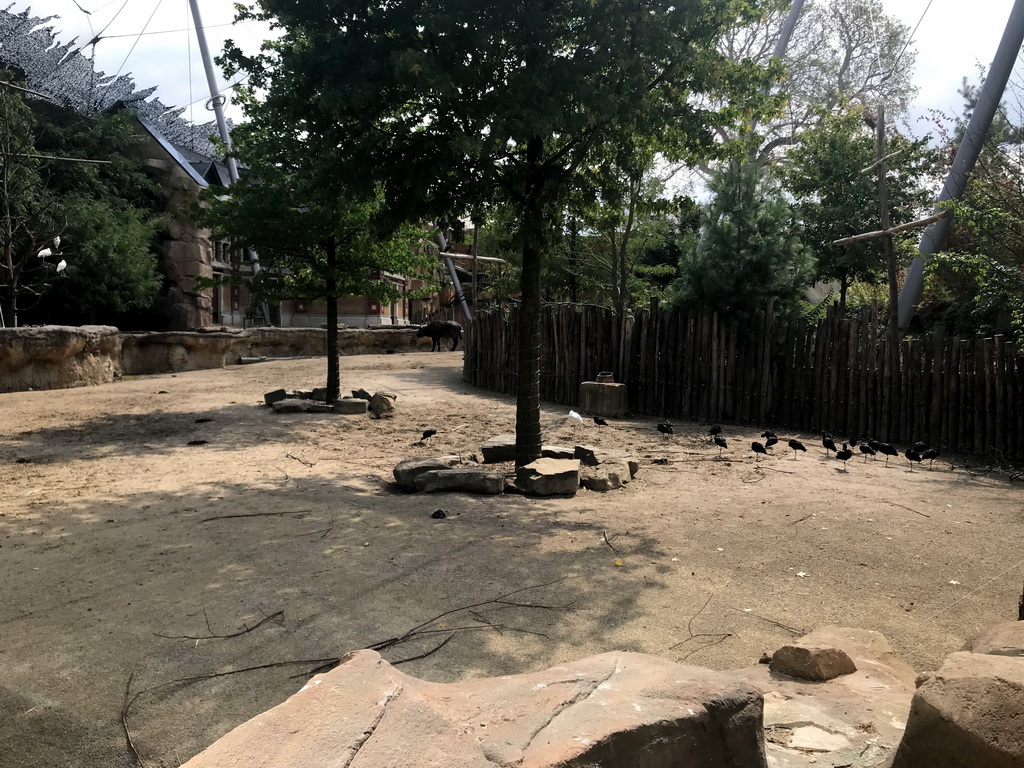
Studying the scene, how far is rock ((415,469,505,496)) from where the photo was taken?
21.7ft

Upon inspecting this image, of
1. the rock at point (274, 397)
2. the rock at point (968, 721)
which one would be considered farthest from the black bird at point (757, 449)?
the rock at point (274, 397)

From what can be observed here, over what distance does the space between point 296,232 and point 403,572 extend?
27.1 feet

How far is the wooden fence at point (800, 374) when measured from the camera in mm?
9008

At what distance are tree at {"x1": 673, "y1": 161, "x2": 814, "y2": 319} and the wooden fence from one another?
0.65 m

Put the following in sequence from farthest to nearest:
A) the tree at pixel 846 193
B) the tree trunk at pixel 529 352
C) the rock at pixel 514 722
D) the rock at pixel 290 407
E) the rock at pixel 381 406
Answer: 1. the tree at pixel 846 193
2. the rock at pixel 381 406
3. the rock at pixel 290 407
4. the tree trunk at pixel 529 352
5. the rock at pixel 514 722

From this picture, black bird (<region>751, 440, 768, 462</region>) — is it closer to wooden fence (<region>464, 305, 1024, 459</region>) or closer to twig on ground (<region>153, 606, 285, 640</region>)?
wooden fence (<region>464, 305, 1024, 459</region>)

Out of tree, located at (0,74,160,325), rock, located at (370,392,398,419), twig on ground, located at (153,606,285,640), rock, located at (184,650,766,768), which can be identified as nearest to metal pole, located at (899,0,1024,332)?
rock, located at (370,392,398,419)

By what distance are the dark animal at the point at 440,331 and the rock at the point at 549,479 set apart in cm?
1959

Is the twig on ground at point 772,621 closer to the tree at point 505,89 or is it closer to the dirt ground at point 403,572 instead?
the dirt ground at point 403,572

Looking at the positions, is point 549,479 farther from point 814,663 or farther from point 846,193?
point 846,193


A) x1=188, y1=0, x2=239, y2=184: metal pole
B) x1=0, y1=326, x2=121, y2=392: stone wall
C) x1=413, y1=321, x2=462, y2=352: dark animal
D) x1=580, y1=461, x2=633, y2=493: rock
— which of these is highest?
x1=188, y1=0, x2=239, y2=184: metal pole

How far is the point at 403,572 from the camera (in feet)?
14.6

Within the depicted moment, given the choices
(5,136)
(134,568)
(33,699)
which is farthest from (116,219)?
(33,699)

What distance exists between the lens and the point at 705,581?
4.45 metres
